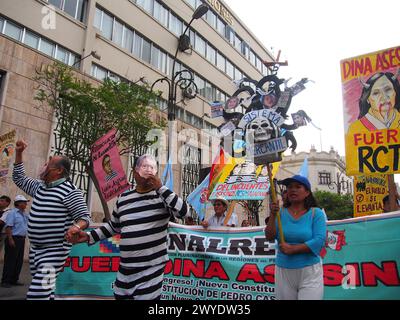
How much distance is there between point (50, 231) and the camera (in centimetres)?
330

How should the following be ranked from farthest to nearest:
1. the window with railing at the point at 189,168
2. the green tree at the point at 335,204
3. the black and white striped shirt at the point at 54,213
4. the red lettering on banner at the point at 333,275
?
the green tree at the point at 335,204 < the window with railing at the point at 189,168 < the red lettering on banner at the point at 333,275 < the black and white striped shirt at the point at 54,213

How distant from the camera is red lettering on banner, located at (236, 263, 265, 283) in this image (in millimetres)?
4738

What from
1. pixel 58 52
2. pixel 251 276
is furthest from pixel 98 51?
Result: pixel 251 276

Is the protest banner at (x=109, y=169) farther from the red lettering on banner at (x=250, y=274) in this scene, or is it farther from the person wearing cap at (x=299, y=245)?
the person wearing cap at (x=299, y=245)

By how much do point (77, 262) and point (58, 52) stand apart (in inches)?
454

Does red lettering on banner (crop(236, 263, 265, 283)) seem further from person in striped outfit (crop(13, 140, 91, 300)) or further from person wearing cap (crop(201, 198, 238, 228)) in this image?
person in striped outfit (crop(13, 140, 91, 300))

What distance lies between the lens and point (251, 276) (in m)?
4.78

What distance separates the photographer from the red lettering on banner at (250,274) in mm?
4738

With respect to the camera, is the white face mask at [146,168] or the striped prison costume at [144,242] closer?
the striped prison costume at [144,242]

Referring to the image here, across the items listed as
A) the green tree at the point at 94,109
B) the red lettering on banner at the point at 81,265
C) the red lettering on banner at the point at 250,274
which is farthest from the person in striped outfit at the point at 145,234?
the green tree at the point at 94,109

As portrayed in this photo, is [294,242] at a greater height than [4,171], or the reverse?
[4,171]

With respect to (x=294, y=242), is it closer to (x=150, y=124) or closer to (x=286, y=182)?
(x=286, y=182)

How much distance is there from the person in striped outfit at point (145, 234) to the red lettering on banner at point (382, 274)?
8.58ft
